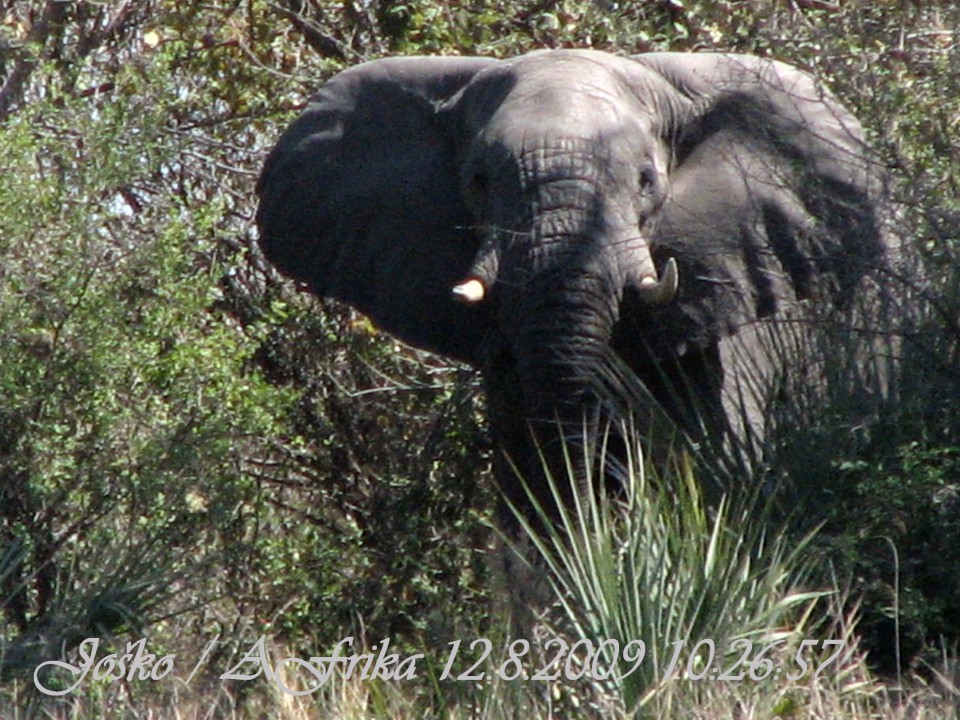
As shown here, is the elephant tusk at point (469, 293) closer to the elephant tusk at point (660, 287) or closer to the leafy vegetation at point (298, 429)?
the elephant tusk at point (660, 287)

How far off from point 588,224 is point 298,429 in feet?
7.44

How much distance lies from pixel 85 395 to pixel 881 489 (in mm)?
2770

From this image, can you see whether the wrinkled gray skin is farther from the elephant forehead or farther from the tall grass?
the tall grass

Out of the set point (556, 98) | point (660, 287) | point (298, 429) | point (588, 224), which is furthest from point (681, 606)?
point (298, 429)

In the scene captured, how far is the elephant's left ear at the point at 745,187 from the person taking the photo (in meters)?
7.44

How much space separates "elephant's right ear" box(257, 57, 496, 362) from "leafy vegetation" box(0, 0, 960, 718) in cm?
39

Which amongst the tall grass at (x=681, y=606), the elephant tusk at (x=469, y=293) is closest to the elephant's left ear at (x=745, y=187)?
the elephant tusk at (x=469, y=293)

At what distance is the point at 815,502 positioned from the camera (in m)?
6.46

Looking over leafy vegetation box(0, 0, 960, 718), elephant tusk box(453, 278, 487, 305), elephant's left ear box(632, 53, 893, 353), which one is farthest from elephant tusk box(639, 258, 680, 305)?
leafy vegetation box(0, 0, 960, 718)

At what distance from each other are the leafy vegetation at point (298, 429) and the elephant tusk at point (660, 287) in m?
0.82

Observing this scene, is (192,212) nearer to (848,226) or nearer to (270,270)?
(270,270)

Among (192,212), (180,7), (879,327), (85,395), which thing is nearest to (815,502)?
(879,327)

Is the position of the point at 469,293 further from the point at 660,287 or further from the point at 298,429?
the point at 298,429

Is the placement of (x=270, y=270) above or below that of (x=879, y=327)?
below
